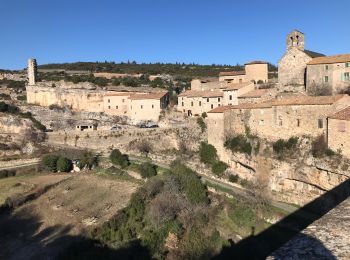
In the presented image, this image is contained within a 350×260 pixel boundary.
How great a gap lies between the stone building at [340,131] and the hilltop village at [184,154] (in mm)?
72

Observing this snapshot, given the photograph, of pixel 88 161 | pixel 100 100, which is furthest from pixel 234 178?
pixel 100 100

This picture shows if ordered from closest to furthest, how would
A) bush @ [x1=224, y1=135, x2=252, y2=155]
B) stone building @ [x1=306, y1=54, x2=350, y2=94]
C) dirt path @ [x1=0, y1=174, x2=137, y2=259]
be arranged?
dirt path @ [x1=0, y1=174, x2=137, y2=259] < stone building @ [x1=306, y1=54, x2=350, y2=94] < bush @ [x1=224, y1=135, x2=252, y2=155]

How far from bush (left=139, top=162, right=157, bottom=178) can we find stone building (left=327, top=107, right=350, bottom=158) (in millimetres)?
17462

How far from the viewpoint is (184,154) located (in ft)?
134

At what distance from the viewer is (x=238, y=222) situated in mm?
28078

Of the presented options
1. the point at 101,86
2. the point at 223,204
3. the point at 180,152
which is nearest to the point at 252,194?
the point at 223,204

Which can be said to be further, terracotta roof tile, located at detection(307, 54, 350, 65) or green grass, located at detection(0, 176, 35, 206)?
green grass, located at detection(0, 176, 35, 206)

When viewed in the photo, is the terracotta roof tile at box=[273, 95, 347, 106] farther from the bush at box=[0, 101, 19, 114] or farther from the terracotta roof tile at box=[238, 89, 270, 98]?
the bush at box=[0, 101, 19, 114]

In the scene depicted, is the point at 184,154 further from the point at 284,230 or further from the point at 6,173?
the point at 6,173

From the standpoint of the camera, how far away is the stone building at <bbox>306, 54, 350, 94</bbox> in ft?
104

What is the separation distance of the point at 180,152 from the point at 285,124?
1455 centimetres

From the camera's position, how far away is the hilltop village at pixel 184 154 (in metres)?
26.7

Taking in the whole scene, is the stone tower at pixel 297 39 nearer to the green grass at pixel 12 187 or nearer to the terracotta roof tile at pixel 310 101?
the terracotta roof tile at pixel 310 101

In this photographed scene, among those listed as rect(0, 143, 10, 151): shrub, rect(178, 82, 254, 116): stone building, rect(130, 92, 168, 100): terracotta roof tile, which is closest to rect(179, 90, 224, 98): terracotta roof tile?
rect(178, 82, 254, 116): stone building
